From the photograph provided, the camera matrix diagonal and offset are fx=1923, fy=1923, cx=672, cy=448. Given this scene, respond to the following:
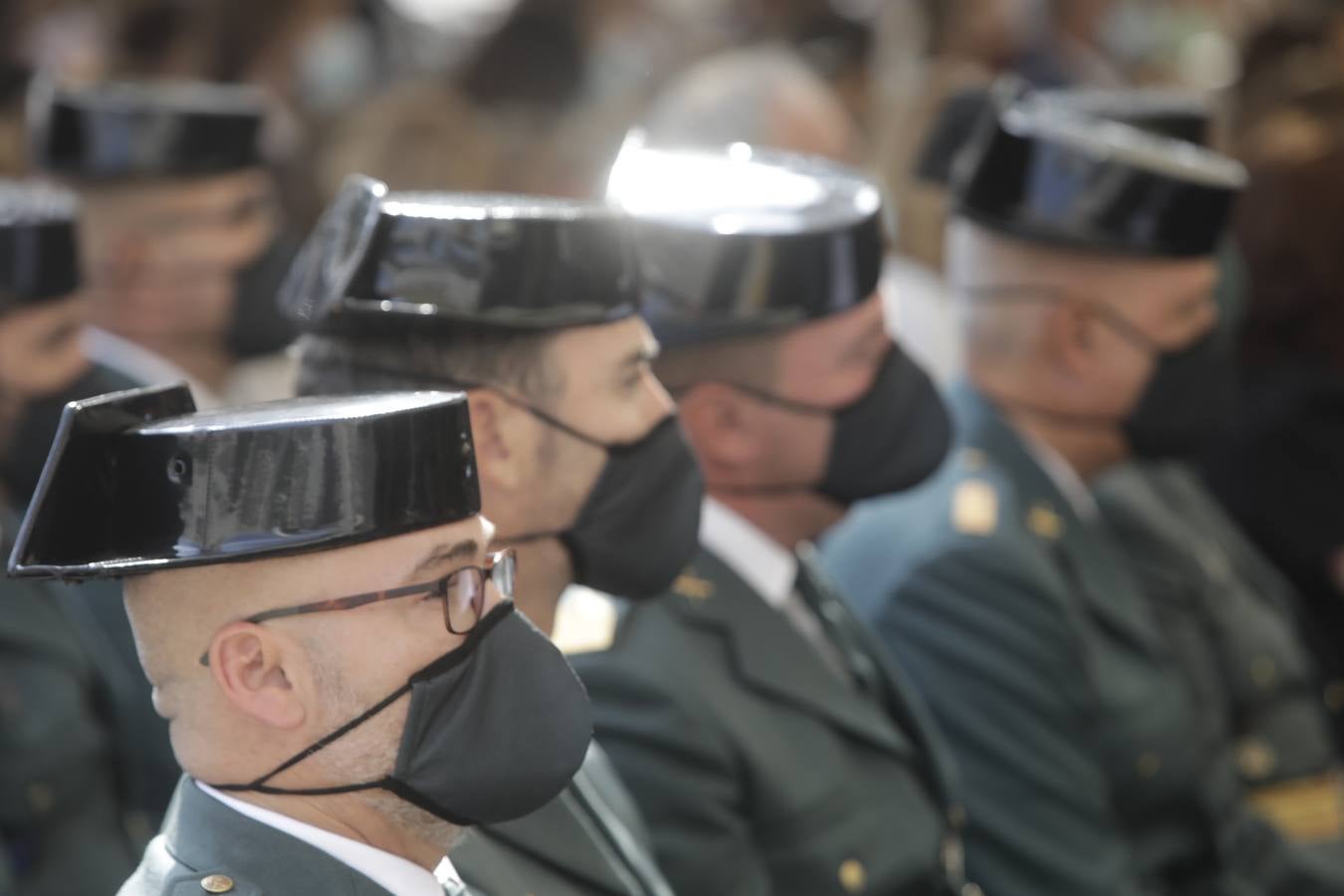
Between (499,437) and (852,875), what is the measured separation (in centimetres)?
80

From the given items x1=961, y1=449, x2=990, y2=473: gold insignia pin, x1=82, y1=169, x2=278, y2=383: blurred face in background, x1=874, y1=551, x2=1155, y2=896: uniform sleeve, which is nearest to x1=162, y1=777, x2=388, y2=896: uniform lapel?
x1=874, y1=551, x2=1155, y2=896: uniform sleeve

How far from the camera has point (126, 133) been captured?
3908mm

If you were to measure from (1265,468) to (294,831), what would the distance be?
10.3 feet

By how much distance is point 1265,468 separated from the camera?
14.1 ft

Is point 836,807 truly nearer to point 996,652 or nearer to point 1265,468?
point 996,652

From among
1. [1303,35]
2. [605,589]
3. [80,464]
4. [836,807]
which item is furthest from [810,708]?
[1303,35]

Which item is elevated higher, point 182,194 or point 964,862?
point 182,194

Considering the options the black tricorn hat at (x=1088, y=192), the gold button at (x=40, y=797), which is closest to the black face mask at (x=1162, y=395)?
the black tricorn hat at (x=1088, y=192)

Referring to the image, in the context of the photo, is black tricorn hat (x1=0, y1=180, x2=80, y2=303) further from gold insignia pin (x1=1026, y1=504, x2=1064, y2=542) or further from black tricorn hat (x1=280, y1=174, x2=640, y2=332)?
gold insignia pin (x1=1026, y1=504, x2=1064, y2=542)

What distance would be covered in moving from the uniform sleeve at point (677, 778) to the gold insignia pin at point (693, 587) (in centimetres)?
16

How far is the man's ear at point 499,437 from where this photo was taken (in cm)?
213

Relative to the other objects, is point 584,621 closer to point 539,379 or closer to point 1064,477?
point 539,379

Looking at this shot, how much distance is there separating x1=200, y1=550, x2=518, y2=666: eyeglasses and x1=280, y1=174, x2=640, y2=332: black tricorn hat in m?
0.40

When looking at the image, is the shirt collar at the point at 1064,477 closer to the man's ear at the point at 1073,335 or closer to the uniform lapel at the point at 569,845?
the man's ear at the point at 1073,335
